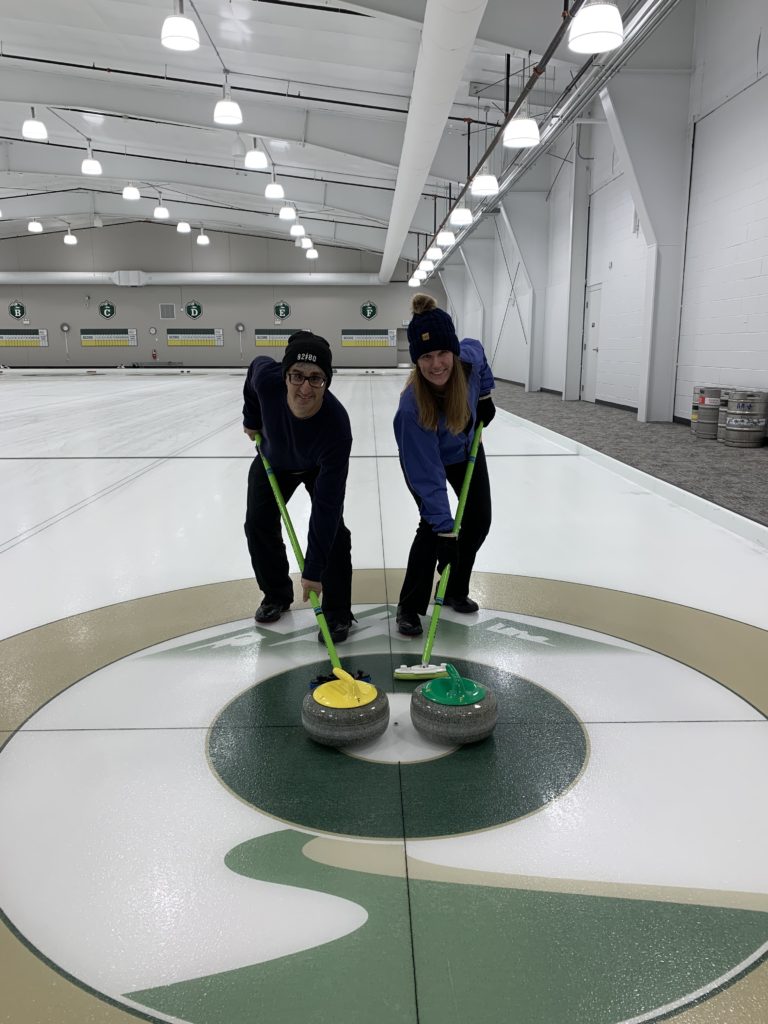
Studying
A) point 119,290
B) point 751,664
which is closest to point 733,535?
point 751,664

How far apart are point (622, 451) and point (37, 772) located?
669 cm

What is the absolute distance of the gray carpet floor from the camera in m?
5.51

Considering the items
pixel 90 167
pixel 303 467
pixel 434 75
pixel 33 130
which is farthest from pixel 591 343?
pixel 303 467

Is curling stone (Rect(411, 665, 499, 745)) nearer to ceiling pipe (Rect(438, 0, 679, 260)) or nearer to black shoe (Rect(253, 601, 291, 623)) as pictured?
black shoe (Rect(253, 601, 291, 623))

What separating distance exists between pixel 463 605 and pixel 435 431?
3.16 feet

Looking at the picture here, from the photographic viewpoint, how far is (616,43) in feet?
17.0

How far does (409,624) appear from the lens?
3.17 metres

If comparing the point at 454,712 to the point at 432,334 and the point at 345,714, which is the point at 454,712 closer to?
the point at 345,714

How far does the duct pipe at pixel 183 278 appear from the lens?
2838cm

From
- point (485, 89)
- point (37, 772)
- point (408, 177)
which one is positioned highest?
point (485, 89)

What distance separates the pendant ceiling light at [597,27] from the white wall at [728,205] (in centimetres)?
351

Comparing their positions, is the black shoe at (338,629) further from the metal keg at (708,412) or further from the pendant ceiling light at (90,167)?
the pendant ceiling light at (90,167)

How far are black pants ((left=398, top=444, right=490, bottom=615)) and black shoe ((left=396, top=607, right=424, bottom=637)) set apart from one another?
36 millimetres

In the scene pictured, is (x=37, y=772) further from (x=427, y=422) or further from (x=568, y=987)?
(x=427, y=422)
